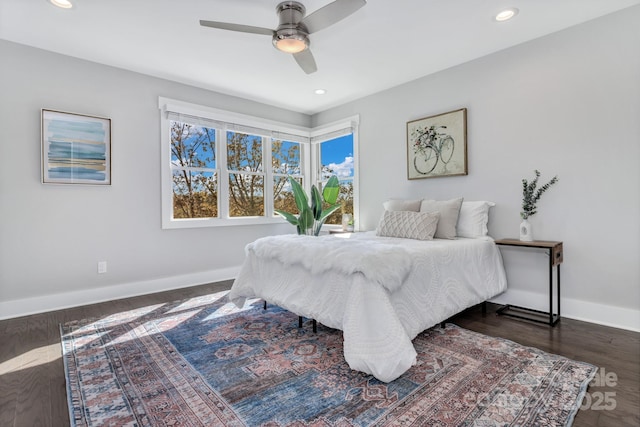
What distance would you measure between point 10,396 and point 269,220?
344cm

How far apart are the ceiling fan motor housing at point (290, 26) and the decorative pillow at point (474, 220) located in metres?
2.27

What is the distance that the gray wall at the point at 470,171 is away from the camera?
2.63m

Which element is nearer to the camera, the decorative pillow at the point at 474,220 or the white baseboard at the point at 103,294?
the white baseboard at the point at 103,294

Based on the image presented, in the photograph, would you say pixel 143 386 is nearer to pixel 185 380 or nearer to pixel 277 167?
pixel 185 380

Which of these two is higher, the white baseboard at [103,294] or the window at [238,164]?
the window at [238,164]

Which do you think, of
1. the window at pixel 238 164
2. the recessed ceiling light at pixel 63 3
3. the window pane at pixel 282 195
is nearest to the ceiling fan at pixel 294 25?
the recessed ceiling light at pixel 63 3

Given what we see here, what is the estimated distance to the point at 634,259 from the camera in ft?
8.34

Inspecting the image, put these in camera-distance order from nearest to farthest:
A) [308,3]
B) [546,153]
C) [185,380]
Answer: [185,380]
[308,3]
[546,153]

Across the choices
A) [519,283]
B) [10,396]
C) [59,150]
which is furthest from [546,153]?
[59,150]

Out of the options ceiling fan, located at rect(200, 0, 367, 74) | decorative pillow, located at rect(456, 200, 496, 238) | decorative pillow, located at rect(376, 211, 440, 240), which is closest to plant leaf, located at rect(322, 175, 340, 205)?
decorative pillow, located at rect(376, 211, 440, 240)

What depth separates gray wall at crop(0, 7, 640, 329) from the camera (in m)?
2.63

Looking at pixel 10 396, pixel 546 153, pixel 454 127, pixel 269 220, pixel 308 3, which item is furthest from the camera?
pixel 269 220

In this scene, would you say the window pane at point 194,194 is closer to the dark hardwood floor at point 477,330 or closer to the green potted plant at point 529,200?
the dark hardwood floor at point 477,330

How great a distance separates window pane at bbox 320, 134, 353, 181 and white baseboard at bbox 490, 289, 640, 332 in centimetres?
271
